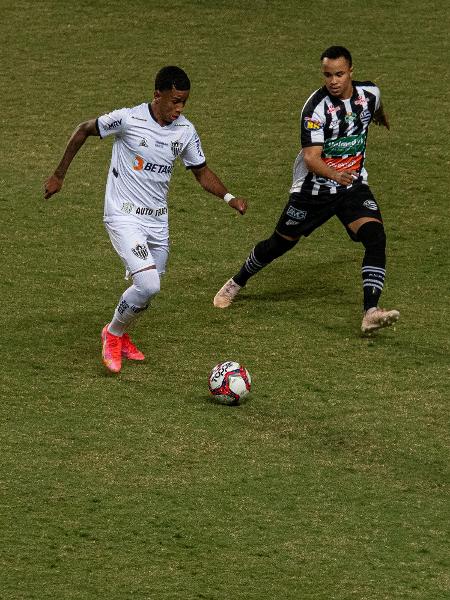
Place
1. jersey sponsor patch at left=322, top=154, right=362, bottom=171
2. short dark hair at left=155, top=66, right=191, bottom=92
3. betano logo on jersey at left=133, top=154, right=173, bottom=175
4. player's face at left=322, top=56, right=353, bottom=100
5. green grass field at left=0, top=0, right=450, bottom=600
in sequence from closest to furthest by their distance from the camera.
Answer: green grass field at left=0, top=0, right=450, bottom=600 < short dark hair at left=155, top=66, right=191, bottom=92 < betano logo on jersey at left=133, top=154, right=173, bottom=175 < player's face at left=322, top=56, right=353, bottom=100 < jersey sponsor patch at left=322, top=154, right=362, bottom=171

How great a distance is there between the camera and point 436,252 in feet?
44.9

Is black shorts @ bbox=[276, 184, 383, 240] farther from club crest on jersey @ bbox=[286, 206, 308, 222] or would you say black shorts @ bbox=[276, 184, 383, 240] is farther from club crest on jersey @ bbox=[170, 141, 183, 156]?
club crest on jersey @ bbox=[170, 141, 183, 156]

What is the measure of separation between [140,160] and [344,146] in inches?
72.3

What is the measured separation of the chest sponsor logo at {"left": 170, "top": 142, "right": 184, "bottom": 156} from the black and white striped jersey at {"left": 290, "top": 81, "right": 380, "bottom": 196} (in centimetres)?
112

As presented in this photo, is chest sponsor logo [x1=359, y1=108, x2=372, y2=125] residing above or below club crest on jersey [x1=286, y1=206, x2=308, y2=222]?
above

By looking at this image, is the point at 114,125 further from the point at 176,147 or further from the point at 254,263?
the point at 254,263

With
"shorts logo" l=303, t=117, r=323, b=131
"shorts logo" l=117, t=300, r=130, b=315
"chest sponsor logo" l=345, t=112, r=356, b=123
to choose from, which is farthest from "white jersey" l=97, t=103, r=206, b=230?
"chest sponsor logo" l=345, t=112, r=356, b=123

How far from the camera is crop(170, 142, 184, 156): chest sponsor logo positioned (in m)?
10.7

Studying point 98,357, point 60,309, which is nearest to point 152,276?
point 98,357

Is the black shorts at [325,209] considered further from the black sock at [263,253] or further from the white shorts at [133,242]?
Result: the white shorts at [133,242]

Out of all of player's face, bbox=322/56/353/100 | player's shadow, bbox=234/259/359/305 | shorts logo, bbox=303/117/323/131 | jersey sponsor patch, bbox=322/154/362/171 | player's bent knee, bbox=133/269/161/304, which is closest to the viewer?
player's bent knee, bbox=133/269/161/304

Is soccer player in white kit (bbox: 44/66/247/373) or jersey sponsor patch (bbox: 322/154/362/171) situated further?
jersey sponsor patch (bbox: 322/154/362/171)

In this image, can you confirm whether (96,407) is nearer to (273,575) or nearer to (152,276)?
(152,276)

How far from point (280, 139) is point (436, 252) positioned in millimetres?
3145
